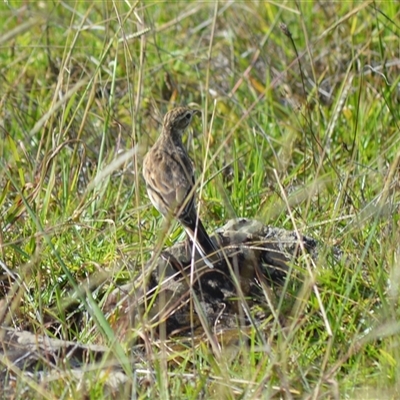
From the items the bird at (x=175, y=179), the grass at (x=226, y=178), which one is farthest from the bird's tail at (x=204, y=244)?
the grass at (x=226, y=178)

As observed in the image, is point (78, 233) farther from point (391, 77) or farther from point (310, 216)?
point (391, 77)

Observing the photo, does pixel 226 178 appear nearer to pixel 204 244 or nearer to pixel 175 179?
pixel 175 179

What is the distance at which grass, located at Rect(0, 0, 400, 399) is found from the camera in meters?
3.29

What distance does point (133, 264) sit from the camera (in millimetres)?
3955

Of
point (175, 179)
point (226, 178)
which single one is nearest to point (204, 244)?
point (175, 179)

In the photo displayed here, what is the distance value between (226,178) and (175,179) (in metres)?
0.77

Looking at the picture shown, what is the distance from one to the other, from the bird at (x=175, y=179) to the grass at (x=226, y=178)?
122 mm

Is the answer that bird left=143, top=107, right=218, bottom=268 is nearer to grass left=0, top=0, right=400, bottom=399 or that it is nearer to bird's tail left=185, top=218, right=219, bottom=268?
bird's tail left=185, top=218, right=219, bottom=268

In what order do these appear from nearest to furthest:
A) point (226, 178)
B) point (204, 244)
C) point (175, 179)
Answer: point (204, 244) < point (175, 179) < point (226, 178)

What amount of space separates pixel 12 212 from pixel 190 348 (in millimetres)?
1172

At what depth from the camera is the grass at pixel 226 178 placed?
3.29 metres

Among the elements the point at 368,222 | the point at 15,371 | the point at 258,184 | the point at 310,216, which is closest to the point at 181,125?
the point at 258,184

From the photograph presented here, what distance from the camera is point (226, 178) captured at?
5191mm

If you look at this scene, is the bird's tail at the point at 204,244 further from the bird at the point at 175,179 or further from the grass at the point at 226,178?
the grass at the point at 226,178
